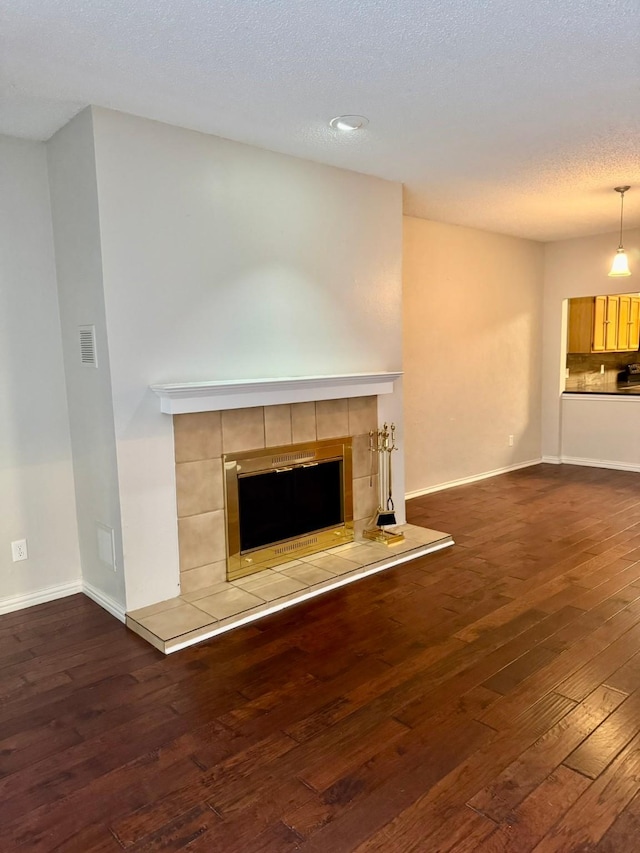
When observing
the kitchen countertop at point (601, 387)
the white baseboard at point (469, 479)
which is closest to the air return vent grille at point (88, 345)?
the white baseboard at point (469, 479)

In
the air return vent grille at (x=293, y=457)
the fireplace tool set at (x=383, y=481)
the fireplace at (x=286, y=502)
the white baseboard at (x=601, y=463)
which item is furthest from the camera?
the white baseboard at (x=601, y=463)

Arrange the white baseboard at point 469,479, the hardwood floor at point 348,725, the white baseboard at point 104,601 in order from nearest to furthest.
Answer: the hardwood floor at point 348,725, the white baseboard at point 104,601, the white baseboard at point 469,479

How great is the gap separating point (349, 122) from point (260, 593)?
8.45ft

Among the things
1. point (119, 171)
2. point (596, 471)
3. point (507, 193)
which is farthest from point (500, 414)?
point (119, 171)

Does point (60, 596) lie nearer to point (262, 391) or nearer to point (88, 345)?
point (88, 345)

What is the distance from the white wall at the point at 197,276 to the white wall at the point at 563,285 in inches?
142

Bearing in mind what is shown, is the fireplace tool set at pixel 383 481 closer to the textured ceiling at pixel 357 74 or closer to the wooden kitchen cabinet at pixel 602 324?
the textured ceiling at pixel 357 74

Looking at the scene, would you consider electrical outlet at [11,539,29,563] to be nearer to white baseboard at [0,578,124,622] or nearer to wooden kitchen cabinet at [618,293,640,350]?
white baseboard at [0,578,124,622]

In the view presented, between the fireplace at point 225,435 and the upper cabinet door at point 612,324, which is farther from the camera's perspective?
the upper cabinet door at point 612,324

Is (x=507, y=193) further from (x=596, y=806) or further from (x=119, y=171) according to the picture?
(x=596, y=806)

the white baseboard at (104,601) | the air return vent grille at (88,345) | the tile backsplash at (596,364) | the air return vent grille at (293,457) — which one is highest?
the air return vent grille at (88,345)

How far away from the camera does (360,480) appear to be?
4.17 metres

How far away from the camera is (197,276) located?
10.6ft

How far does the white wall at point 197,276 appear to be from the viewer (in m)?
2.98
